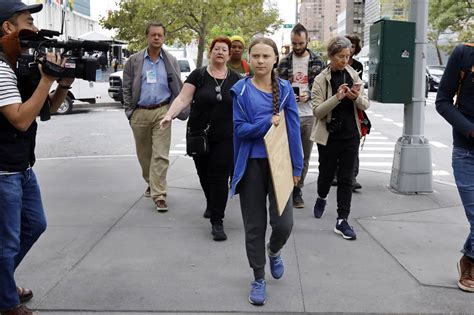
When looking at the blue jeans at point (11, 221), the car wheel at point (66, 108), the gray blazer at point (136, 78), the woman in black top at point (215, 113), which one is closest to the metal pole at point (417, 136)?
the woman in black top at point (215, 113)

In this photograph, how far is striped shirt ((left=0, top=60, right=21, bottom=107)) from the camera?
3.12 meters

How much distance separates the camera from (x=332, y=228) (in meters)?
5.76

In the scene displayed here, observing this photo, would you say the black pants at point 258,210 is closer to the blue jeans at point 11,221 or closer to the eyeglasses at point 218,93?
the blue jeans at point 11,221

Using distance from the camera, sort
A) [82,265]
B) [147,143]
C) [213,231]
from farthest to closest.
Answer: [147,143] → [213,231] → [82,265]

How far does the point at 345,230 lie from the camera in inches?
214

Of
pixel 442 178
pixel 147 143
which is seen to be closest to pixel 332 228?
A: pixel 147 143

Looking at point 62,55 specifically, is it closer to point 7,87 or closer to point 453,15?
point 7,87

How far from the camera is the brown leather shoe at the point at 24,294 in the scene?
12.7 ft

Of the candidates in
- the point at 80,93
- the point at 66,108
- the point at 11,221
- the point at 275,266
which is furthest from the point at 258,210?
the point at 80,93

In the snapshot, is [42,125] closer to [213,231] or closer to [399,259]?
[213,231]

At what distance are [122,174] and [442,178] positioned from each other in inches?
195

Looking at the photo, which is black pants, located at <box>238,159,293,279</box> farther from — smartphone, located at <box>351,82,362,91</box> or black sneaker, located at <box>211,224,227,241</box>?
smartphone, located at <box>351,82,362,91</box>

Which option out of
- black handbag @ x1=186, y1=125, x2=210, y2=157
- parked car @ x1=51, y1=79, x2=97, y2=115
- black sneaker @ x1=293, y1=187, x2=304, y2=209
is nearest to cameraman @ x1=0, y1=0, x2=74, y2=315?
black handbag @ x1=186, y1=125, x2=210, y2=157

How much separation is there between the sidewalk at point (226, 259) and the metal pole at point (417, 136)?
0.75 ft
